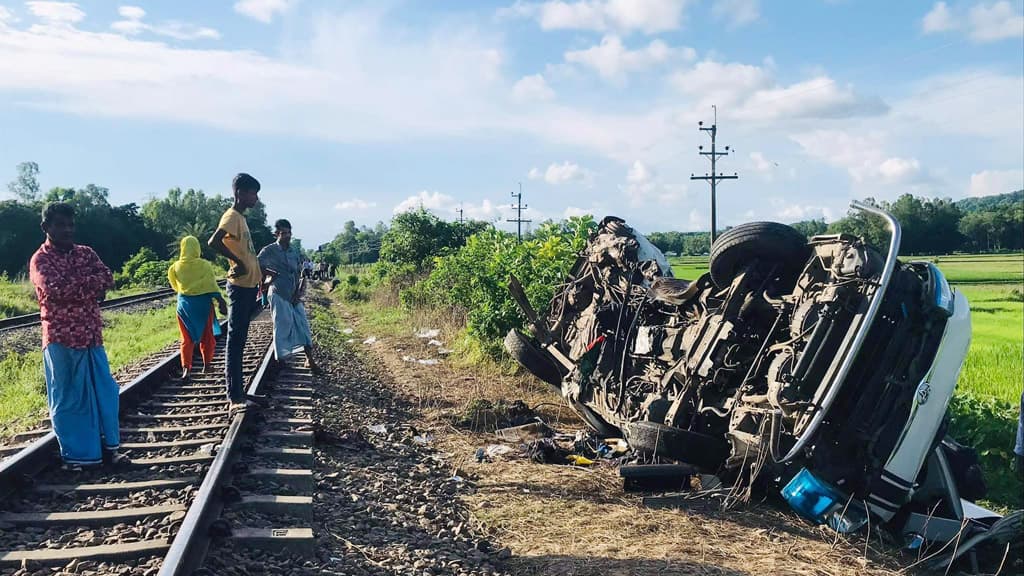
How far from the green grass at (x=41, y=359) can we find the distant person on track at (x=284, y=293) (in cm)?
253

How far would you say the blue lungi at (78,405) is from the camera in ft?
16.2

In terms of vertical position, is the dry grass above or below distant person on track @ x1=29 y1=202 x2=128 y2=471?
below

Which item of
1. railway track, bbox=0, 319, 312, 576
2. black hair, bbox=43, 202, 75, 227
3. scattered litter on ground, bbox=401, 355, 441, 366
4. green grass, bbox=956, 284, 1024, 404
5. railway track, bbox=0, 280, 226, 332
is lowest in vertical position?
green grass, bbox=956, 284, 1024, 404

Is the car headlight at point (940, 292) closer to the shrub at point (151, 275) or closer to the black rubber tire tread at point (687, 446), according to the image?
the black rubber tire tread at point (687, 446)

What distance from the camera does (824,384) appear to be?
463cm

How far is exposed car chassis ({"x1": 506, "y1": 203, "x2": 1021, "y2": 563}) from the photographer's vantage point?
463 centimetres

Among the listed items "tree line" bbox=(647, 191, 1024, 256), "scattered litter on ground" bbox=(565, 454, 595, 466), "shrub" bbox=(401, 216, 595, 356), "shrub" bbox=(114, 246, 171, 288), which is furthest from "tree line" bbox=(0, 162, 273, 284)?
"tree line" bbox=(647, 191, 1024, 256)

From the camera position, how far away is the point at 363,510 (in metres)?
4.76

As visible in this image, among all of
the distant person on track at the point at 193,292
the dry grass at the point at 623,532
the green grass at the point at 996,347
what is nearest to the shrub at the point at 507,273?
the distant person on track at the point at 193,292

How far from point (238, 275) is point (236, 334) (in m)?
0.52

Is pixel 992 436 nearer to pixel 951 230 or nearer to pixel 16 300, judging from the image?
pixel 16 300

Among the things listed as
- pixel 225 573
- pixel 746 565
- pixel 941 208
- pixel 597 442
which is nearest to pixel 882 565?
pixel 746 565

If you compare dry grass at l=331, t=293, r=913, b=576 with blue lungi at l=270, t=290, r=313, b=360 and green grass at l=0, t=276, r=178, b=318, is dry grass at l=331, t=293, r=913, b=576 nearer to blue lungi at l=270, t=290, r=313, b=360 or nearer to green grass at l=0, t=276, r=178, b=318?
blue lungi at l=270, t=290, r=313, b=360

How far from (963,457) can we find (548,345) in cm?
406
